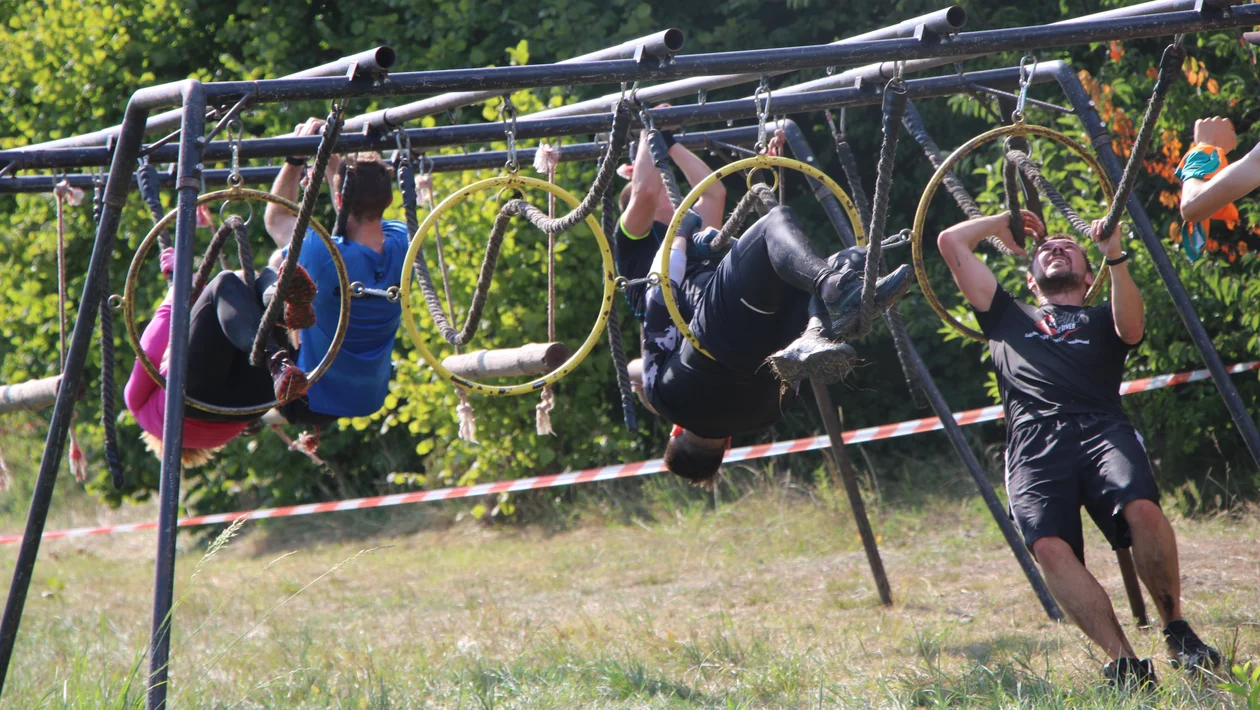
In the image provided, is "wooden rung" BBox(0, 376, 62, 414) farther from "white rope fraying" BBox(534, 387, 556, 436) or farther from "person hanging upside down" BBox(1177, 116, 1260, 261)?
"person hanging upside down" BBox(1177, 116, 1260, 261)

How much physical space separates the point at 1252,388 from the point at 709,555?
309cm

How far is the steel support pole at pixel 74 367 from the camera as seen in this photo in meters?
3.83

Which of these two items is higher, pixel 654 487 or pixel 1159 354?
pixel 1159 354

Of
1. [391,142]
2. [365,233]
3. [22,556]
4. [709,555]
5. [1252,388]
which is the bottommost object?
[709,555]

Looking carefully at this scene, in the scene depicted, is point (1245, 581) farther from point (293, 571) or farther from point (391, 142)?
point (293, 571)

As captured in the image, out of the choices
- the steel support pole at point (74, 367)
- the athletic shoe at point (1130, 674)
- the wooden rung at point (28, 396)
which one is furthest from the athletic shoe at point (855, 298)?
the wooden rung at point (28, 396)

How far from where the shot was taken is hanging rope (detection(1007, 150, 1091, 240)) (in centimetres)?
419

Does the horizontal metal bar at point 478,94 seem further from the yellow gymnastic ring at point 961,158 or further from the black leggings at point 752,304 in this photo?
the yellow gymnastic ring at point 961,158

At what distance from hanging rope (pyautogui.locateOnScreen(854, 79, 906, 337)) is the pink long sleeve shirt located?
267 cm

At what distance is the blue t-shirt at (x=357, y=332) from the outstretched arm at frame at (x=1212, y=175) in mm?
2687

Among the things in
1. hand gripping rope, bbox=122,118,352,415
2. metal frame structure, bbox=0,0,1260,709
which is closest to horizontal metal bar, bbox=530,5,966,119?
metal frame structure, bbox=0,0,1260,709

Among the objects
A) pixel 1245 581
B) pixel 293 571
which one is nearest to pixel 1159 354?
pixel 1245 581

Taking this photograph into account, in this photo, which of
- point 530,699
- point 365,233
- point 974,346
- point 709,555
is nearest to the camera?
point 530,699

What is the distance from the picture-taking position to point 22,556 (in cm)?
391
